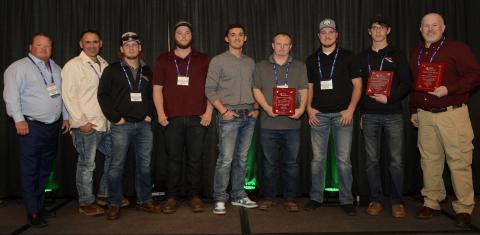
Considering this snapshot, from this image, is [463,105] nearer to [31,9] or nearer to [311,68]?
[311,68]

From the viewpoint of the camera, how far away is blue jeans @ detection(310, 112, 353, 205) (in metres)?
3.79

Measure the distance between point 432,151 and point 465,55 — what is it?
893mm

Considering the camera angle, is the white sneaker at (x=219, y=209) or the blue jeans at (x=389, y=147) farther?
the white sneaker at (x=219, y=209)

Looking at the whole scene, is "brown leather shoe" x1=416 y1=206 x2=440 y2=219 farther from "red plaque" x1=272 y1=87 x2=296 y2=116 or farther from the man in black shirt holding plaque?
"red plaque" x1=272 y1=87 x2=296 y2=116

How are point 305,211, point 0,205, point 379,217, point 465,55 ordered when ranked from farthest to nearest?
point 0,205, point 305,211, point 379,217, point 465,55

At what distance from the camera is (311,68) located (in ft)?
12.7

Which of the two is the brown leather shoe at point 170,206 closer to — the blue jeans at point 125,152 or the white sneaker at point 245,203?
the blue jeans at point 125,152

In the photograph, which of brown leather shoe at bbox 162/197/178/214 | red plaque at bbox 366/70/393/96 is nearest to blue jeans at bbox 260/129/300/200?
red plaque at bbox 366/70/393/96

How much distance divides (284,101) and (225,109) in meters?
0.57

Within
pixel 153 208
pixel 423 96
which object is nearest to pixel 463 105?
pixel 423 96

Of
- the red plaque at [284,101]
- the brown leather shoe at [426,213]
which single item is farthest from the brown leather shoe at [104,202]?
the brown leather shoe at [426,213]

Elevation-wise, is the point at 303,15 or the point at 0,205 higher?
the point at 303,15

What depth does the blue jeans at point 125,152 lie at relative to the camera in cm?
373

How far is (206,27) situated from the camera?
15.0ft
